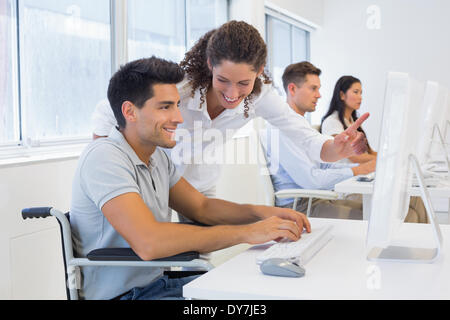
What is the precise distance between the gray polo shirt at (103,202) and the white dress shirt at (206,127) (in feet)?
1.69

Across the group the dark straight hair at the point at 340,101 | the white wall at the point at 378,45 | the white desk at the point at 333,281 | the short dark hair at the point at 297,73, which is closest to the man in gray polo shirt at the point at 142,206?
the white desk at the point at 333,281

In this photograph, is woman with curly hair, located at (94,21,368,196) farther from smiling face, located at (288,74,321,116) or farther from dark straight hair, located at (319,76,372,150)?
dark straight hair, located at (319,76,372,150)

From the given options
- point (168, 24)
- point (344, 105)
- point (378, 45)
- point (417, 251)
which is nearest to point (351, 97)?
point (344, 105)

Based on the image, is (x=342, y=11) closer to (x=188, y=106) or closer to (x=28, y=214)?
(x=188, y=106)

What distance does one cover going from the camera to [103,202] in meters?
1.37

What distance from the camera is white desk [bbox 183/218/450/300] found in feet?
3.36

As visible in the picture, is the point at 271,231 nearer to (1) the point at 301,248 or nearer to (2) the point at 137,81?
(1) the point at 301,248

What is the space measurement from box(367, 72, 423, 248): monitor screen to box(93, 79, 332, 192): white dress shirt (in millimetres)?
1050

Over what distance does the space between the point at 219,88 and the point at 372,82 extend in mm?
4609

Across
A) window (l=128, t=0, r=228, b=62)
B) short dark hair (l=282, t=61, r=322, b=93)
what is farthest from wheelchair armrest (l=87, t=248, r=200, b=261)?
short dark hair (l=282, t=61, r=322, b=93)

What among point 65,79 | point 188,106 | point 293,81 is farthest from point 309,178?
point 65,79

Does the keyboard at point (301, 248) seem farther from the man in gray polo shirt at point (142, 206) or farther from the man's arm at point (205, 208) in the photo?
the man's arm at point (205, 208)

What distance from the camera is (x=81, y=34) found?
108 inches

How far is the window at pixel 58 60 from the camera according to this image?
231cm
